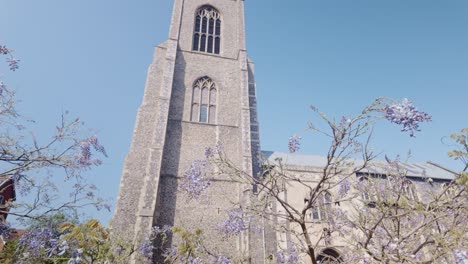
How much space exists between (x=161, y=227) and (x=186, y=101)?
8.10 m

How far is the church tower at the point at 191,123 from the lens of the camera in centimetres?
Answer: 1306

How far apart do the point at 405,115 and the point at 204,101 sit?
1504 centimetres

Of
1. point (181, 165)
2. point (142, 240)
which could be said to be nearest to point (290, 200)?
point (181, 165)

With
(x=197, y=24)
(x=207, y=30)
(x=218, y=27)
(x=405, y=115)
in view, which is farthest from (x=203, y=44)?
(x=405, y=115)

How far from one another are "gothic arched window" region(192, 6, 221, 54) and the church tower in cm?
8

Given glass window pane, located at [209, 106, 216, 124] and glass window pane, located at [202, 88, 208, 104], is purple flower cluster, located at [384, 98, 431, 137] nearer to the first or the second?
glass window pane, located at [209, 106, 216, 124]

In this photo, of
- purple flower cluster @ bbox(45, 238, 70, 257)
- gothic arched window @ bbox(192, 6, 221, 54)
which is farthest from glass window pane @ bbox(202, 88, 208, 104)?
purple flower cluster @ bbox(45, 238, 70, 257)

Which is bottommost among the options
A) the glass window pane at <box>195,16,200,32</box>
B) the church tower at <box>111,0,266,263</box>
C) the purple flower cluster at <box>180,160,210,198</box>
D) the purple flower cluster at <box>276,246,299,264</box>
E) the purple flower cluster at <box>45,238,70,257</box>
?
the purple flower cluster at <box>276,246,299,264</box>

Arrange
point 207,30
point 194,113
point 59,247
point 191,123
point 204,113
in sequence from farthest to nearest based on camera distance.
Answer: point 207,30 → point 204,113 → point 194,113 → point 191,123 → point 59,247

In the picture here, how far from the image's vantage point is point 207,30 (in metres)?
21.4

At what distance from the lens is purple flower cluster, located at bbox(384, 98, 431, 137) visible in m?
3.45

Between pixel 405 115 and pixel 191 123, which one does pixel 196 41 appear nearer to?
pixel 191 123

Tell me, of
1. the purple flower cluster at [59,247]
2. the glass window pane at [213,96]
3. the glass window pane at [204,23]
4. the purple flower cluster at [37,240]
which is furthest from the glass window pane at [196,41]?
the purple flower cluster at [59,247]

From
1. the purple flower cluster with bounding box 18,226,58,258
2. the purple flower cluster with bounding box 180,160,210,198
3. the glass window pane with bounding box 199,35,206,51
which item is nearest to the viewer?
the purple flower cluster with bounding box 180,160,210,198
